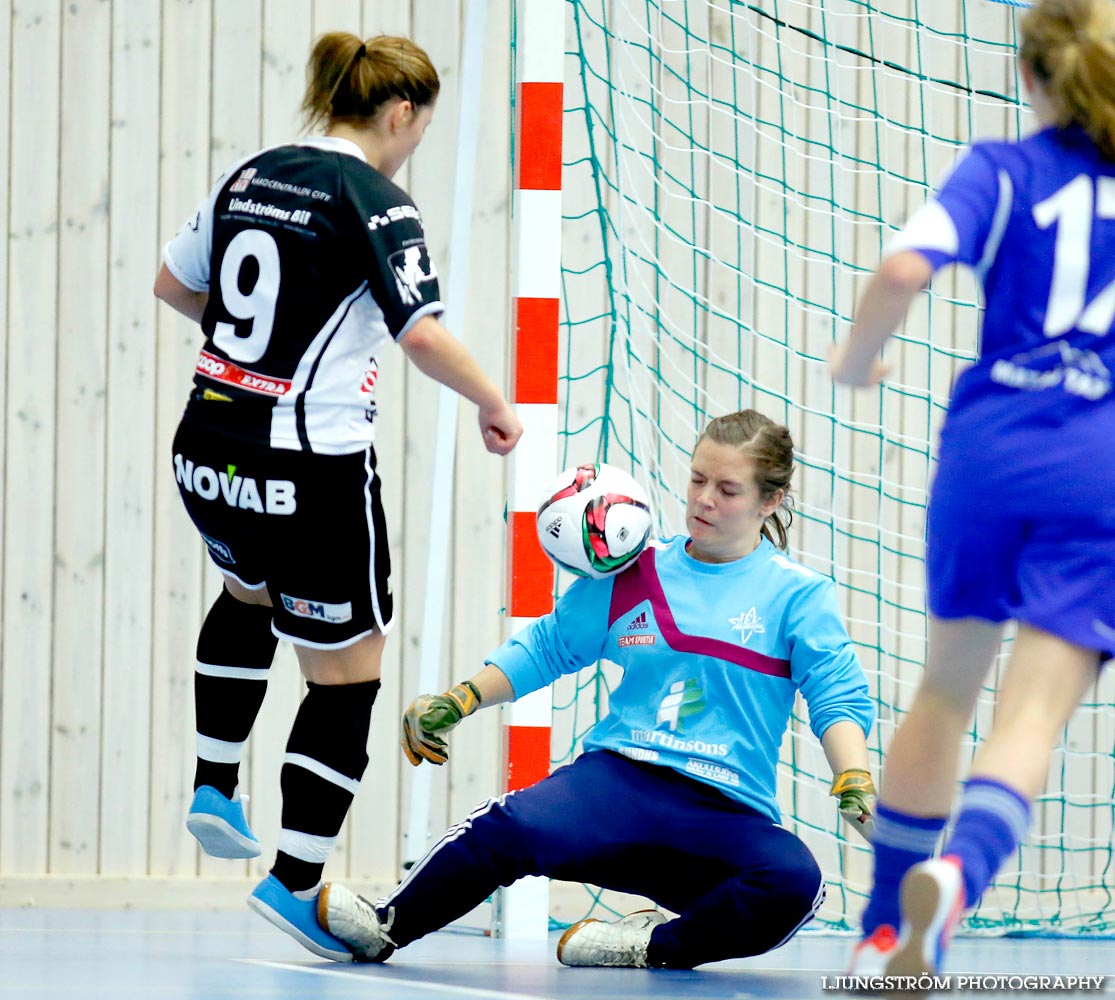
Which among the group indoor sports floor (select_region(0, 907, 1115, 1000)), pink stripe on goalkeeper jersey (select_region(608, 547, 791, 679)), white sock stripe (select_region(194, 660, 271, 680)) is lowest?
indoor sports floor (select_region(0, 907, 1115, 1000))

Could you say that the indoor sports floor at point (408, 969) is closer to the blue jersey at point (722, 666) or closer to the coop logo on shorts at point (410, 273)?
the blue jersey at point (722, 666)

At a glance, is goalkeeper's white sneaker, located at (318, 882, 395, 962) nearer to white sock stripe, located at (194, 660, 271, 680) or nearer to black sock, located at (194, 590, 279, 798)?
black sock, located at (194, 590, 279, 798)

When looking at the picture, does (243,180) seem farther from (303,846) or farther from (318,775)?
(303,846)

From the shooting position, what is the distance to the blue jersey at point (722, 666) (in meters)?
2.93

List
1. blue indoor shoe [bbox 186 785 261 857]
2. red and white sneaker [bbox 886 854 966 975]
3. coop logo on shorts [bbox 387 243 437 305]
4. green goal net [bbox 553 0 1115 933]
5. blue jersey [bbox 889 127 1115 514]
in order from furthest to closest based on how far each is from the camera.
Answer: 1. green goal net [bbox 553 0 1115 933]
2. blue indoor shoe [bbox 186 785 261 857]
3. coop logo on shorts [bbox 387 243 437 305]
4. blue jersey [bbox 889 127 1115 514]
5. red and white sneaker [bbox 886 854 966 975]

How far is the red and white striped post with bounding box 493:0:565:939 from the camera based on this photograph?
352 cm

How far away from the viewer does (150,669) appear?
15.7 feet

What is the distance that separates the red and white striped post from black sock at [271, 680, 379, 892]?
2.40ft

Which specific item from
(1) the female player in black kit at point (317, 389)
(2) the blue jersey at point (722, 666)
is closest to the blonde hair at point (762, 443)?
(2) the blue jersey at point (722, 666)

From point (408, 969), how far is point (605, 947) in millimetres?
399

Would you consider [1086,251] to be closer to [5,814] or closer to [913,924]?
[913,924]

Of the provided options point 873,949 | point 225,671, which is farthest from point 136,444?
point 873,949

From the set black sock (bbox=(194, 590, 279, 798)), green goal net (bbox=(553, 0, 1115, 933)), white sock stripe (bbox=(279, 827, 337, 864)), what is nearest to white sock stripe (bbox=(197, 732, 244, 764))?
black sock (bbox=(194, 590, 279, 798))

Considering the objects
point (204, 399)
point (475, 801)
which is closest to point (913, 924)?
point (204, 399)
